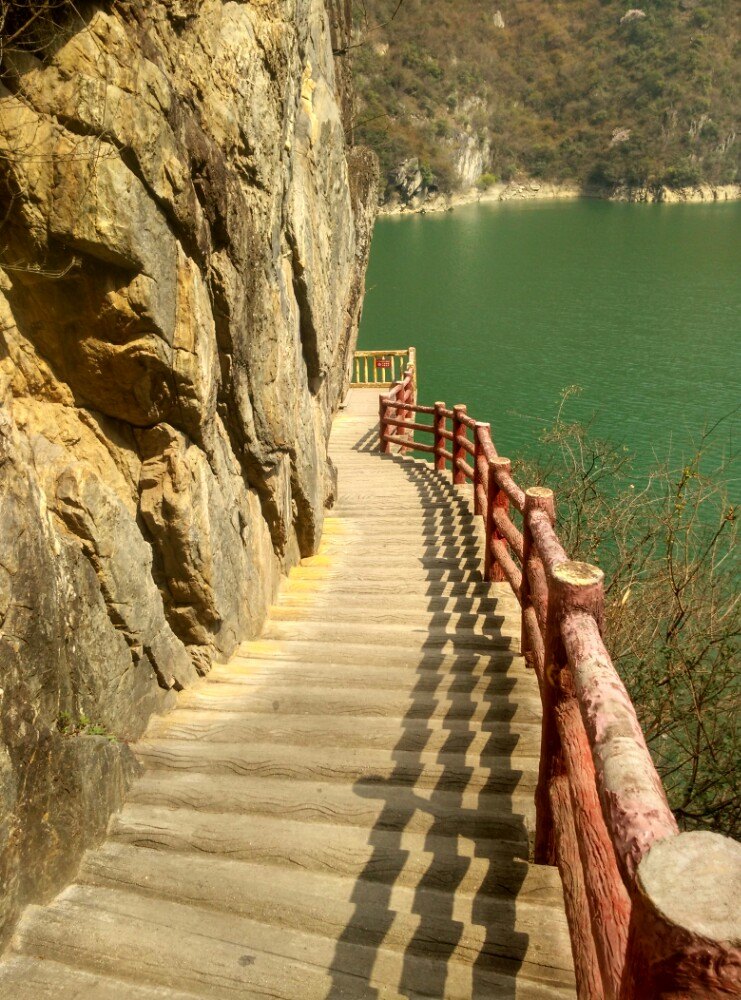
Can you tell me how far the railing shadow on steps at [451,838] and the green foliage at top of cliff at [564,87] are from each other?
78.6 metres

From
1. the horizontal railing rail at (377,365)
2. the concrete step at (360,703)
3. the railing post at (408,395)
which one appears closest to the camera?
the concrete step at (360,703)

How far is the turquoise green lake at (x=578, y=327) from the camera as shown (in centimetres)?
1748

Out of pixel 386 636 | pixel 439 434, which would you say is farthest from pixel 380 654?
pixel 439 434

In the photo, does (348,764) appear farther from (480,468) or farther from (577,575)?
(480,468)

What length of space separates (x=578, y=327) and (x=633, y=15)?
99809 millimetres

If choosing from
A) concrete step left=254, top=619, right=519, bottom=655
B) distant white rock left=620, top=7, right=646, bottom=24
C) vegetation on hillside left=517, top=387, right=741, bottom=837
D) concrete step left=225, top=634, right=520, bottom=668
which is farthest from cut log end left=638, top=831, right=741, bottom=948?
distant white rock left=620, top=7, right=646, bottom=24

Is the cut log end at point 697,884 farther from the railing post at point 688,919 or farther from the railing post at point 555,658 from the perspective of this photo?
the railing post at point 555,658

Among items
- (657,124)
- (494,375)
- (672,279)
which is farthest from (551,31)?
(494,375)

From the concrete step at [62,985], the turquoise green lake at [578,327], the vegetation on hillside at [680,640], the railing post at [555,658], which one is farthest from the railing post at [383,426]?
the concrete step at [62,985]

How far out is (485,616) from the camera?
434 cm

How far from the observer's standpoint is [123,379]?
11.1 feet

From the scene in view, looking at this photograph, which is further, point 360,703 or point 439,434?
point 439,434

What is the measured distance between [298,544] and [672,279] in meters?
31.6

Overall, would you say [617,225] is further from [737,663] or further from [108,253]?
[108,253]
